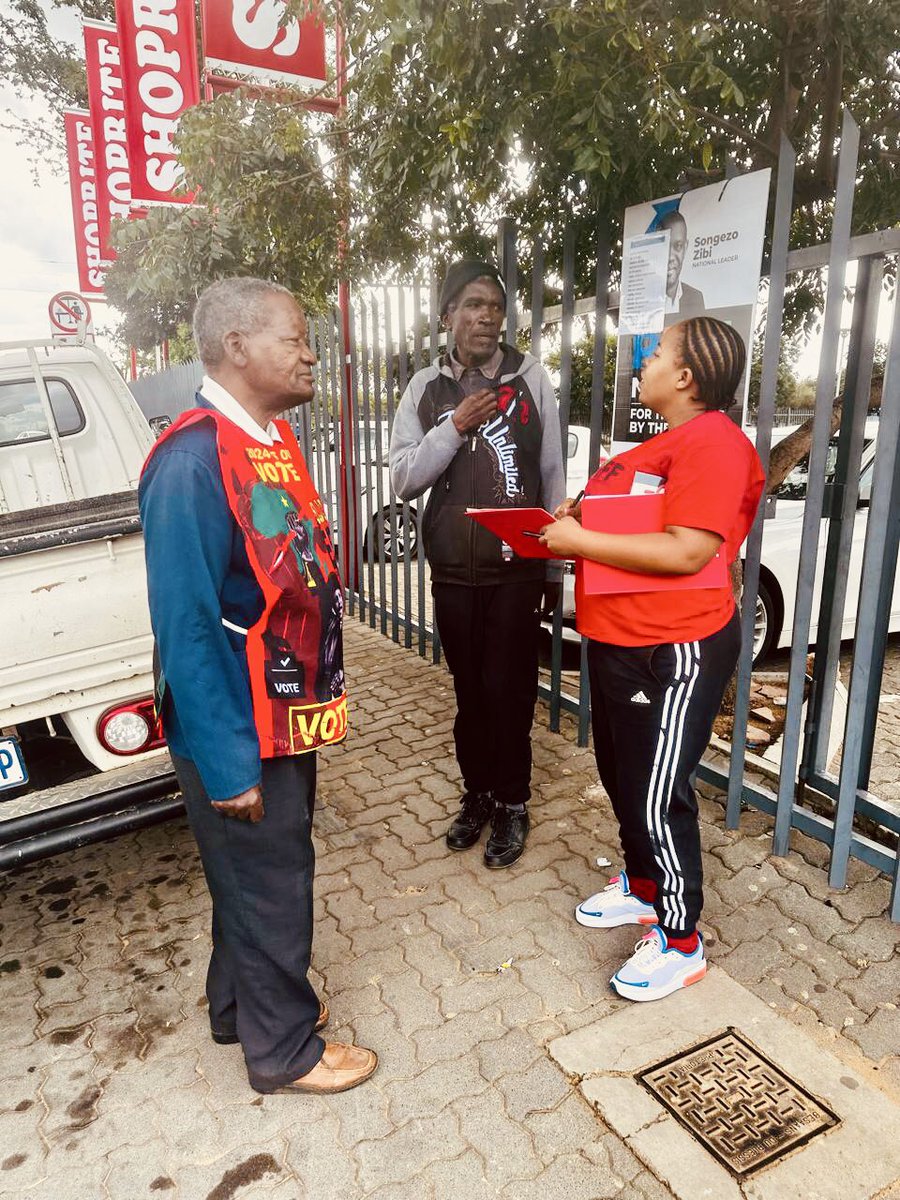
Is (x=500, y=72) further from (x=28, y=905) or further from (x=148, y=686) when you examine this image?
(x=28, y=905)

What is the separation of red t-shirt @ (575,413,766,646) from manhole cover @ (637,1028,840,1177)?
114 cm

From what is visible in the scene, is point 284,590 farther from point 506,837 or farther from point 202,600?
point 506,837

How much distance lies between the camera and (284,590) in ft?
5.98

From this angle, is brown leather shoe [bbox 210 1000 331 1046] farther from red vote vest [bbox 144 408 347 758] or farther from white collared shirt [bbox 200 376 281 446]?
white collared shirt [bbox 200 376 281 446]

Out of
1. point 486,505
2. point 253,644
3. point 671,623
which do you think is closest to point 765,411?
point 486,505

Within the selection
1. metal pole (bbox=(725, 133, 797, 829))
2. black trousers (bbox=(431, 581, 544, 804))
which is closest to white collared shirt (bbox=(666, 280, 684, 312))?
metal pole (bbox=(725, 133, 797, 829))

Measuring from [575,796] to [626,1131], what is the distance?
1.73 metres

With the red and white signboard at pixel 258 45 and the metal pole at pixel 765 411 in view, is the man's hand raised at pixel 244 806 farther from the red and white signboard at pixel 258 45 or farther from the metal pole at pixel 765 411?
the red and white signboard at pixel 258 45

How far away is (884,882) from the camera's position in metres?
2.97

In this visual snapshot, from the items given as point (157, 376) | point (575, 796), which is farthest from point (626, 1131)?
point (157, 376)

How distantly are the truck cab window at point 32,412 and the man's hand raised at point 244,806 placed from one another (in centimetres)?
332

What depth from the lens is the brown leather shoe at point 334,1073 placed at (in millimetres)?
2119

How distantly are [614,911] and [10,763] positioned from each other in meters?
2.01

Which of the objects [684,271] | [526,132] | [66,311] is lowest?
[684,271]
